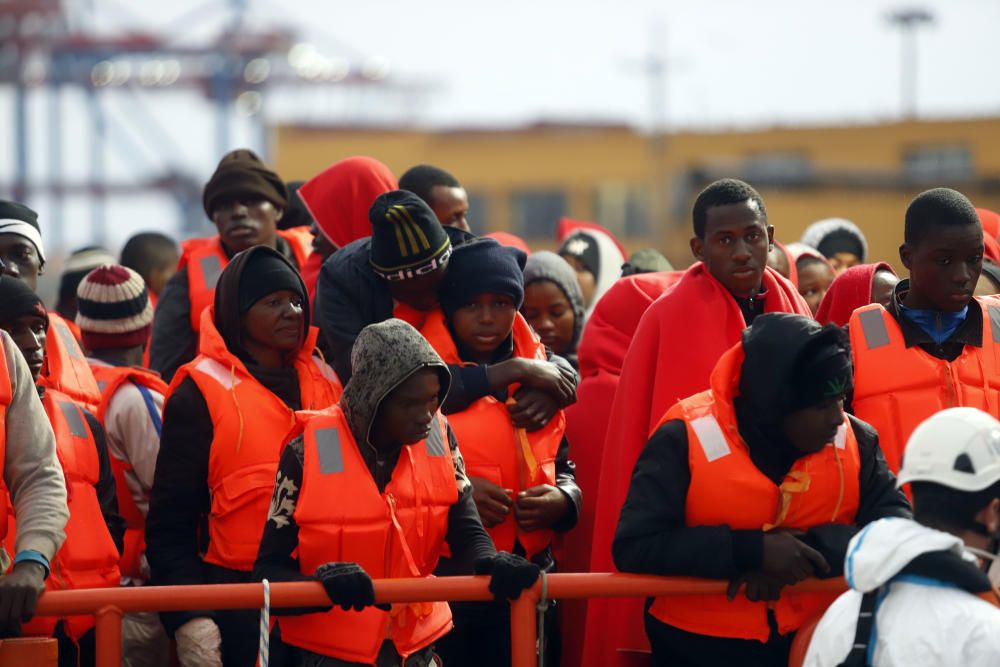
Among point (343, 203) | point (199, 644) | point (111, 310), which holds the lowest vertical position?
point (199, 644)

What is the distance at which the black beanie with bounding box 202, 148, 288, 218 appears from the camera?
24.3 ft

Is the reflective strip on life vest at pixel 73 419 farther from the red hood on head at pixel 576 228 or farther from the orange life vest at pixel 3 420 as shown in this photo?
the red hood on head at pixel 576 228

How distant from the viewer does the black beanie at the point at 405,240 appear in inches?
236

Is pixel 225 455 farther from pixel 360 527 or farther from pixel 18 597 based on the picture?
pixel 18 597

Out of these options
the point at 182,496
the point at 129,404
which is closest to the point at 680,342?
the point at 182,496

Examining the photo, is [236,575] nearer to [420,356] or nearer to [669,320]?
[420,356]

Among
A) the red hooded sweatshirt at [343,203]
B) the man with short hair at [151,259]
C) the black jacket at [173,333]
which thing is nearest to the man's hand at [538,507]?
the black jacket at [173,333]

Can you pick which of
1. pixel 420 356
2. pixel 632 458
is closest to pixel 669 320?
pixel 632 458

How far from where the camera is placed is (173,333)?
711 centimetres

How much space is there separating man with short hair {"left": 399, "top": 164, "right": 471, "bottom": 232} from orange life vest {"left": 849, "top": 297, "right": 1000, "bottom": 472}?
2.13 metres

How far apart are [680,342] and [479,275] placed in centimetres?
81

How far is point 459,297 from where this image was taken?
19.8 feet

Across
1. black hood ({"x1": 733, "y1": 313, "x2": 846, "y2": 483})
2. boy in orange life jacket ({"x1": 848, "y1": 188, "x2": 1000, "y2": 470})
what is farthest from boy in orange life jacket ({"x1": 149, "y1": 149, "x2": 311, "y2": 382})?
black hood ({"x1": 733, "y1": 313, "x2": 846, "y2": 483})

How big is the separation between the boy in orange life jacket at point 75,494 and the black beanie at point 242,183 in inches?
70.2
